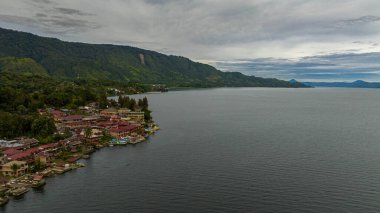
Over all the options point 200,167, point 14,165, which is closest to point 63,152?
point 14,165

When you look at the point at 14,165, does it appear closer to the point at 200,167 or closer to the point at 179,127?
the point at 200,167

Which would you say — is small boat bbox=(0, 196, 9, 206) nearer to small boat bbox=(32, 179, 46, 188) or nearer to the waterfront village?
the waterfront village

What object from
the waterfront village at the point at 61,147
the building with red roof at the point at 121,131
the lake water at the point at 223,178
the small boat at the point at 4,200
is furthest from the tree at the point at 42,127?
the small boat at the point at 4,200

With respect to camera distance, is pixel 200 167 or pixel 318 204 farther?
pixel 200 167

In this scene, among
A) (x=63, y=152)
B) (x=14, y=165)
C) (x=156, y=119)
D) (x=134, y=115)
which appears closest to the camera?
(x=14, y=165)

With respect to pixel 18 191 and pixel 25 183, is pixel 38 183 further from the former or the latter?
pixel 18 191

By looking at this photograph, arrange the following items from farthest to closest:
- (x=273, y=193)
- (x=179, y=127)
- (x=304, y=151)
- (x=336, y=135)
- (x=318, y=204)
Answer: (x=179, y=127) < (x=336, y=135) < (x=304, y=151) < (x=273, y=193) < (x=318, y=204)

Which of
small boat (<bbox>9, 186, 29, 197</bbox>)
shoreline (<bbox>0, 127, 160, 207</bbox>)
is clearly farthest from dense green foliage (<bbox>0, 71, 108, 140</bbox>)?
small boat (<bbox>9, 186, 29, 197</bbox>)

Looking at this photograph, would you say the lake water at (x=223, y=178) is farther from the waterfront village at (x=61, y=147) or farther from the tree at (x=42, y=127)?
the tree at (x=42, y=127)
